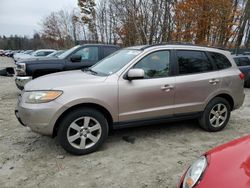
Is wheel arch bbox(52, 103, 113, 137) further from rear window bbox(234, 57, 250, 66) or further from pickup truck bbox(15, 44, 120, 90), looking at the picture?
rear window bbox(234, 57, 250, 66)

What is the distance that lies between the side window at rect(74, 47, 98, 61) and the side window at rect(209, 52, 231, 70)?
169 inches

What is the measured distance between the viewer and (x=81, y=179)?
131 inches

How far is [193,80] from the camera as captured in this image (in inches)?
187

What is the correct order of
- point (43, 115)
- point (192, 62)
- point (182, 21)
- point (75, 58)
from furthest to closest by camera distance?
point (182, 21)
point (75, 58)
point (192, 62)
point (43, 115)

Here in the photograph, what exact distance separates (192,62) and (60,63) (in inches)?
177

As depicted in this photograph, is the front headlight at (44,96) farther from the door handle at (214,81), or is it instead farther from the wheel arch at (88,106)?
the door handle at (214,81)

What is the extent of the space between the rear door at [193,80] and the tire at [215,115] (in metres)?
0.19

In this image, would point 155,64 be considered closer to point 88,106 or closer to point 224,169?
point 88,106

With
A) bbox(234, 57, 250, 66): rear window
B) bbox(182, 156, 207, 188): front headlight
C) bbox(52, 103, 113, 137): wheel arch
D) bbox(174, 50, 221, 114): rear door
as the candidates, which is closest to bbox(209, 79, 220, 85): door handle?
bbox(174, 50, 221, 114): rear door

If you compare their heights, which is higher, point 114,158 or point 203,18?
point 203,18

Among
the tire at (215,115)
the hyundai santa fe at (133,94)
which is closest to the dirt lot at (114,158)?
the tire at (215,115)

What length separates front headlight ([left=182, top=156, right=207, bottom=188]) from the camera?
199cm

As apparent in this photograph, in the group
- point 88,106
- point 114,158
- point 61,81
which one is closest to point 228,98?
point 114,158

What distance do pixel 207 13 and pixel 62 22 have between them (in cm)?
3043
